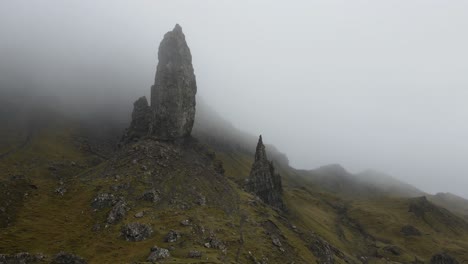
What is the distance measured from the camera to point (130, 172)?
164m

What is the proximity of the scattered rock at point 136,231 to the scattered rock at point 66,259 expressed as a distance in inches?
730

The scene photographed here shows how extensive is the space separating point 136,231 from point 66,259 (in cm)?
2462

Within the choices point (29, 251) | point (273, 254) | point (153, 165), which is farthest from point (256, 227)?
point (29, 251)

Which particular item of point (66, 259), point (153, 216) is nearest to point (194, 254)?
point (153, 216)

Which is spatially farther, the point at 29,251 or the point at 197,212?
the point at 197,212

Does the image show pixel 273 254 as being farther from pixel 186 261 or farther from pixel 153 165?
pixel 153 165

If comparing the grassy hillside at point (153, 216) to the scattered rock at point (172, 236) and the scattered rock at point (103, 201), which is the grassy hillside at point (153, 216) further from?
the scattered rock at point (172, 236)

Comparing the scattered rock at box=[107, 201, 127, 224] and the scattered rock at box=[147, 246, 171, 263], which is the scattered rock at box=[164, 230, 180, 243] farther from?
the scattered rock at box=[107, 201, 127, 224]

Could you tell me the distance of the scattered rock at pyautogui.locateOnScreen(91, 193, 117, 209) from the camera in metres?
144

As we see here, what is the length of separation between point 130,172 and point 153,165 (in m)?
10.6

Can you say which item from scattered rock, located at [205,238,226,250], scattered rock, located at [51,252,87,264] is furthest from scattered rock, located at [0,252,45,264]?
scattered rock, located at [205,238,226,250]

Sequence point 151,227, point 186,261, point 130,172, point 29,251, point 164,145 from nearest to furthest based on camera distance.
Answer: point 186,261 → point 29,251 → point 151,227 → point 130,172 → point 164,145

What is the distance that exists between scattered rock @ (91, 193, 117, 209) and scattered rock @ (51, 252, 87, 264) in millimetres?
37634

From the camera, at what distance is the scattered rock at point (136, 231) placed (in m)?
124
